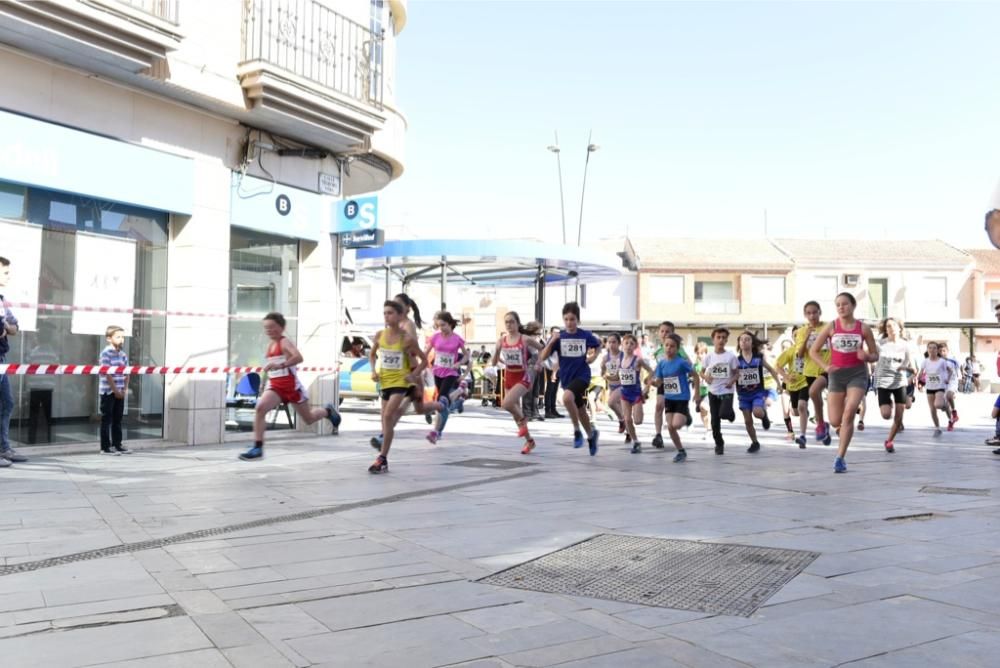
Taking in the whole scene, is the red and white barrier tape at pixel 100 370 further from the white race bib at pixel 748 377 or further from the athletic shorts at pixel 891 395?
the athletic shorts at pixel 891 395

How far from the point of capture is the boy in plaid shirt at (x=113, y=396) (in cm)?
1071

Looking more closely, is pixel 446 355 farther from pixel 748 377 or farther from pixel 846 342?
pixel 846 342

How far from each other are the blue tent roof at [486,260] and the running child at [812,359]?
11421 mm

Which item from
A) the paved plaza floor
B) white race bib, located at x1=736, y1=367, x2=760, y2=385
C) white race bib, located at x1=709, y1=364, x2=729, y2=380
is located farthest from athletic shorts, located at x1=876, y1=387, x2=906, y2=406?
the paved plaza floor

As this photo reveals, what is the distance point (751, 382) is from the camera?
12.2 m

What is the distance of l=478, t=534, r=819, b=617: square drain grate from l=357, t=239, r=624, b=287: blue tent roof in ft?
59.5

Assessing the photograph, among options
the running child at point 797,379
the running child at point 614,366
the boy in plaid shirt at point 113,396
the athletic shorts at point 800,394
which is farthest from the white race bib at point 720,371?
the boy in plaid shirt at point 113,396

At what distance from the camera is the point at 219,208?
12.4 m

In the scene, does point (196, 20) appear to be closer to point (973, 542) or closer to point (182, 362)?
point (182, 362)

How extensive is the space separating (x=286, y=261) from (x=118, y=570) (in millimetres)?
9763

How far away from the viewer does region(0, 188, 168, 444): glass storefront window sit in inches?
422

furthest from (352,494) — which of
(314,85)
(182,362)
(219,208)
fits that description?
(314,85)

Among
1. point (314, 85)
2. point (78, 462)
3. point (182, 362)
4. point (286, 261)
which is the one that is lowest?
point (78, 462)

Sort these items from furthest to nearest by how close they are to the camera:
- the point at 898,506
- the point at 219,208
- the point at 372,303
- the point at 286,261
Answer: the point at 372,303 < the point at 286,261 < the point at 219,208 < the point at 898,506
